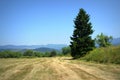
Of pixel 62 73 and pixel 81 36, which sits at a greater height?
pixel 81 36

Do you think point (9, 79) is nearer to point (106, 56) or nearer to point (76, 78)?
point (76, 78)

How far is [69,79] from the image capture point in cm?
1445

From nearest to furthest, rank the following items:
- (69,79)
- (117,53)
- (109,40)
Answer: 1. (69,79)
2. (117,53)
3. (109,40)

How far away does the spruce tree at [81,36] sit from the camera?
48.9 metres

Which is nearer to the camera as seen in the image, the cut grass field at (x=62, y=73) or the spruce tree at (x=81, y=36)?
the cut grass field at (x=62, y=73)

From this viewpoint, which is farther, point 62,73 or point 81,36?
point 81,36

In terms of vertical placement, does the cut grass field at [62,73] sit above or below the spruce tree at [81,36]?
below

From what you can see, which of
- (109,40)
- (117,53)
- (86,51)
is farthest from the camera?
(109,40)

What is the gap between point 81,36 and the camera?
164 ft

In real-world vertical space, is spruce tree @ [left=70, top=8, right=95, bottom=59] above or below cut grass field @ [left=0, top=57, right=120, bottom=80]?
above

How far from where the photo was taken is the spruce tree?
48928 mm

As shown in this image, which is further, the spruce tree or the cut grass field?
the spruce tree

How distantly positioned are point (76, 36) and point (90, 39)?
3395 millimetres

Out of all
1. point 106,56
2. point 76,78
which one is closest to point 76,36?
point 106,56
